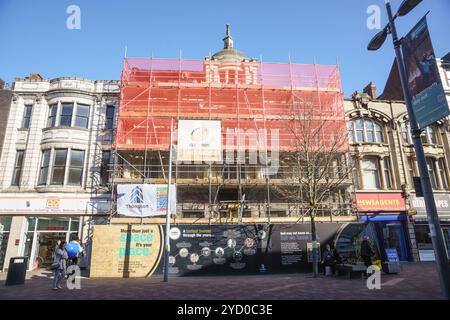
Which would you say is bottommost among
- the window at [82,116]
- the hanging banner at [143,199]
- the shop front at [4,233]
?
the shop front at [4,233]

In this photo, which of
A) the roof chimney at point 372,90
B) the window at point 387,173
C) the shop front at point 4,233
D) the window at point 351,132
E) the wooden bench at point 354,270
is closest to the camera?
the wooden bench at point 354,270

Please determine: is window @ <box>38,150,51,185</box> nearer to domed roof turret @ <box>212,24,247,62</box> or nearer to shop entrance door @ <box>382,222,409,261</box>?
domed roof turret @ <box>212,24,247,62</box>

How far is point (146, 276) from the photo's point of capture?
13.9 metres

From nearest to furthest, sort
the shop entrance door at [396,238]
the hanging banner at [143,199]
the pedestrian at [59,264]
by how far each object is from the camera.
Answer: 1. the pedestrian at [59,264]
2. the hanging banner at [143,199]
3. the shop entrance door at [396,238]

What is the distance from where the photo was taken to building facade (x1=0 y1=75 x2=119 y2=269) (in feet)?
61.5

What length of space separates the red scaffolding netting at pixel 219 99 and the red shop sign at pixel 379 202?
5095 millimetres

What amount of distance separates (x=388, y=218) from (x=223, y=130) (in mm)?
13294

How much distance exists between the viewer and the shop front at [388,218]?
2053cm

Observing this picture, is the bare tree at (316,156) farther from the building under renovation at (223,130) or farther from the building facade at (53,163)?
the building facade at (53,163)

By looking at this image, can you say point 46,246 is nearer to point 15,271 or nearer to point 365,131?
point 15,271

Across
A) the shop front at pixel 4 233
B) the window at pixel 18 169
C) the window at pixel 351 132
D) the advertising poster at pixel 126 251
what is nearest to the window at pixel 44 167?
the window at pixel 18 169

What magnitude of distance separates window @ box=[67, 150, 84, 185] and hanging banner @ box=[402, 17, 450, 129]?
1954cm

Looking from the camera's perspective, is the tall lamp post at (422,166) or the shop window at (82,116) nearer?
the tall lamp post at (422,166)
